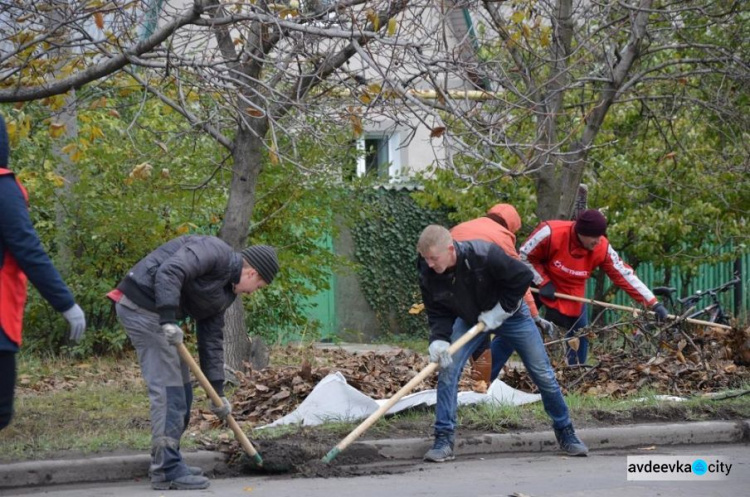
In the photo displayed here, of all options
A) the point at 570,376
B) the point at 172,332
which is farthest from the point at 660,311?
the point at 172,332

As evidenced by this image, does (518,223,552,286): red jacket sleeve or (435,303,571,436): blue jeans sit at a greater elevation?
(518,223,552,286): red jacket sleeve

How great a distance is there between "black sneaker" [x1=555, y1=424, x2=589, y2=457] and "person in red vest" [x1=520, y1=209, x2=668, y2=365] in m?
2.59

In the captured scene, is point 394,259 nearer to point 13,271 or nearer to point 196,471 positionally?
point 196,471

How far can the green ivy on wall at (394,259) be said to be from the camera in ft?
57.7

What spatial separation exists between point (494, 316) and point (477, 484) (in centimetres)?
113

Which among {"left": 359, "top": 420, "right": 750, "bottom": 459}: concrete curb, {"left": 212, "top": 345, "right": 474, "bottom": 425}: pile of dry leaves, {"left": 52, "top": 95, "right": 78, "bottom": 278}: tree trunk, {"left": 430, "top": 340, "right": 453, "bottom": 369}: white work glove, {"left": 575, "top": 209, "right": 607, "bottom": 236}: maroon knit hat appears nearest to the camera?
{"left": 430, "top": 340, "right": 453, "bottom": 369}: white work glove

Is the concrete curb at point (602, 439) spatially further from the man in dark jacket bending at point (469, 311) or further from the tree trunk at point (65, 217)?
the tree trunk at point (65, 217)

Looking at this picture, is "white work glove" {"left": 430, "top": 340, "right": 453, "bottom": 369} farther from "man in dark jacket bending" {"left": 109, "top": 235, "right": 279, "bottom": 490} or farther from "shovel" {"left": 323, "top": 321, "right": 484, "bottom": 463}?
"man in dark jacket bending" {"left": 109, "top": 235, "right": 279, "bottom": 490}

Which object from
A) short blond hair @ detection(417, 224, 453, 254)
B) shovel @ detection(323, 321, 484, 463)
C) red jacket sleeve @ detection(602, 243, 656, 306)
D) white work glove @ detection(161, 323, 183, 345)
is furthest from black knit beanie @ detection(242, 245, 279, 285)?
red jacket sleeve @ detection(602, 243, 656, 306)

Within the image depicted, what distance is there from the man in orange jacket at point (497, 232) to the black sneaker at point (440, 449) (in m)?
1.70

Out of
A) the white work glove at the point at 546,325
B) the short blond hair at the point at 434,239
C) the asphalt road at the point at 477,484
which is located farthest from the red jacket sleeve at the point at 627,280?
the short blond hair at the point at 434,239

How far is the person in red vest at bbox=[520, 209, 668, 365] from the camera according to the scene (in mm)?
9516

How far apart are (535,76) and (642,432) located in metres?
5.37

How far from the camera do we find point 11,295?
4.64m
